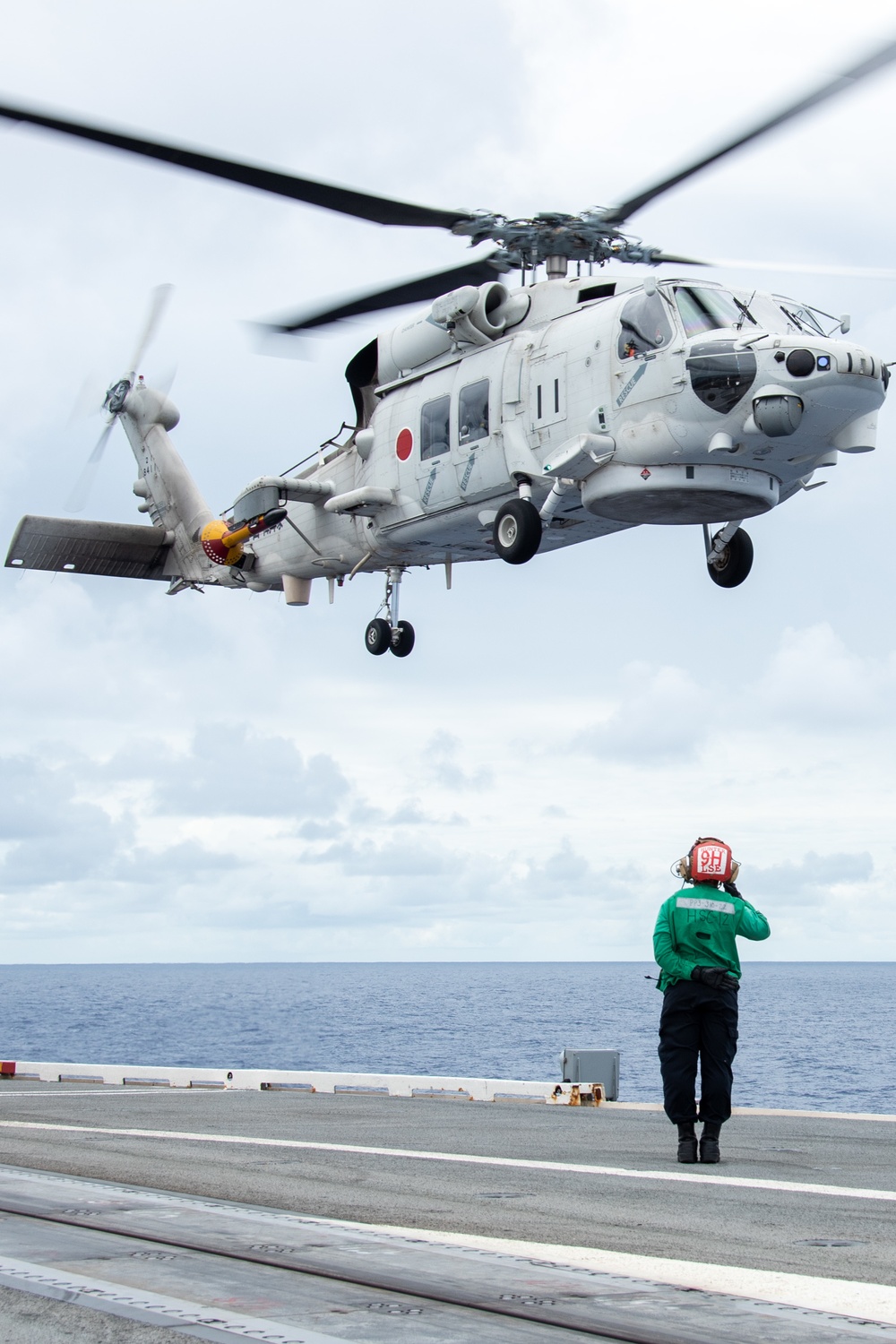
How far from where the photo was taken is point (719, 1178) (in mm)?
7762

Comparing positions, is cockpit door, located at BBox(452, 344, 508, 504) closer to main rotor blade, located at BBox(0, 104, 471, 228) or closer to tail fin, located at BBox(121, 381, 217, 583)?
main rotor blade, located at BBox(0, 104, 471, 228)

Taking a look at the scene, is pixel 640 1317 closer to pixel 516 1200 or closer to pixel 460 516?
pixel 516 1200

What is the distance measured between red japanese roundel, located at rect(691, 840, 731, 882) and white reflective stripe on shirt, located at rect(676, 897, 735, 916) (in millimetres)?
138

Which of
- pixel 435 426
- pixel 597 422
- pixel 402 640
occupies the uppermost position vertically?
pixel 435 426

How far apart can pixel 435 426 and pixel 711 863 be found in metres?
11.8

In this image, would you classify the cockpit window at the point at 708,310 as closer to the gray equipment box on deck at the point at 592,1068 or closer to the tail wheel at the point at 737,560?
the tail wheel at the point at 737,560

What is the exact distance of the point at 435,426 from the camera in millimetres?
19969

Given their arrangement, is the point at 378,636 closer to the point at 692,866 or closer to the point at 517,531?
the point at 517,531

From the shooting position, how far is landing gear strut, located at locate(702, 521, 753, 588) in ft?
61.9

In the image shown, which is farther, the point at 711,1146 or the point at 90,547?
the point at 90,547

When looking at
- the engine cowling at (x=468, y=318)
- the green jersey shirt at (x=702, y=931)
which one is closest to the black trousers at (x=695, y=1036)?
the green jersey shirt at (x=702, y=931)

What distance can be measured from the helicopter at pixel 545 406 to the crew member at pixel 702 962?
7.88m

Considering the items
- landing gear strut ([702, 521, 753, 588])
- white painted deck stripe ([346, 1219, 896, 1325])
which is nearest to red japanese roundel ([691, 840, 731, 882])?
white painted deck stripe ([346, 1219, 896, 1325])

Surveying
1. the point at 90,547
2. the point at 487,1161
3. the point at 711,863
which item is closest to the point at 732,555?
the point at 711,863
